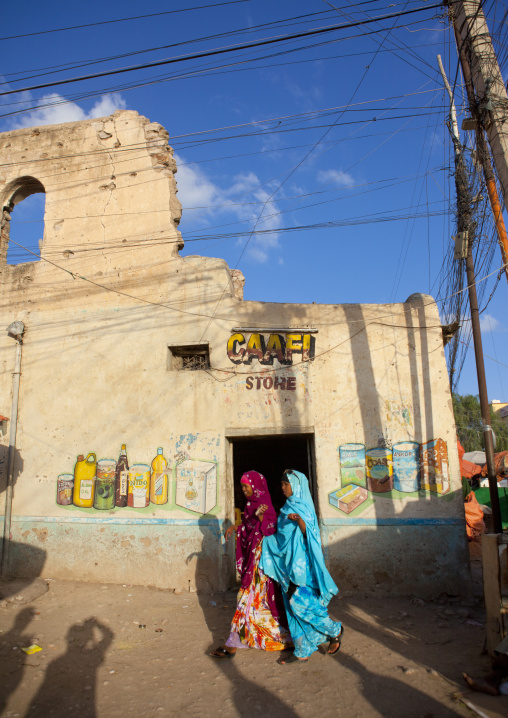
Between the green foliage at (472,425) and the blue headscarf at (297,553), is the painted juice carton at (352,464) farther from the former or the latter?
the green foliage at (472,425)

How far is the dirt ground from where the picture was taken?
335 centimetres

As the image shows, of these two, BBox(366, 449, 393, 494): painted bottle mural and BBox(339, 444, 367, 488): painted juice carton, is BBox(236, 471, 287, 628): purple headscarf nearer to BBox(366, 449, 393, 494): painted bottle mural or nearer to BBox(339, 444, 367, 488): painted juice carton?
BBox(339, 444, 367, 488): painted juice carton

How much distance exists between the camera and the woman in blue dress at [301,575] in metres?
4.11

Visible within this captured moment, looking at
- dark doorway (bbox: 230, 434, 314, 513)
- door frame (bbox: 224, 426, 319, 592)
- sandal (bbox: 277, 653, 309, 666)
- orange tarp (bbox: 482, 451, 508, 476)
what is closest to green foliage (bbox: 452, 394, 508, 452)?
orange tarp (bbox: 482, 451, 508, 476)

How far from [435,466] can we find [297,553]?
2.98 metres

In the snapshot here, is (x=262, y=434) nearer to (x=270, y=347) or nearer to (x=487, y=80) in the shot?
(x=270, y=347)

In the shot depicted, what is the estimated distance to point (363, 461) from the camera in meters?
6.34

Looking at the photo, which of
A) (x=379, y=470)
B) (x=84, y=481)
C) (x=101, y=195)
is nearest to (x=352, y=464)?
(x=379, y=470)

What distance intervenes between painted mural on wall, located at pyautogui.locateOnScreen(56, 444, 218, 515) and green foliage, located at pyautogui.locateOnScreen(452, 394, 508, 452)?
25421 millimetres

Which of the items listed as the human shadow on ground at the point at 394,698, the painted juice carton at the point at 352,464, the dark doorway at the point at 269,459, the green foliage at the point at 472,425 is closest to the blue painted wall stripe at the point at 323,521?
the painted juice carton at the point at 352,464

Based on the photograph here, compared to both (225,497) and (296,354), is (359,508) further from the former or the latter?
(296,354)

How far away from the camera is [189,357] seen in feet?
23.2

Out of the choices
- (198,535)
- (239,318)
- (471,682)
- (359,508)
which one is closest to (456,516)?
(359,508)

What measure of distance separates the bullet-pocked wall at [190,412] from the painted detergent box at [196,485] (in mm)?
20
